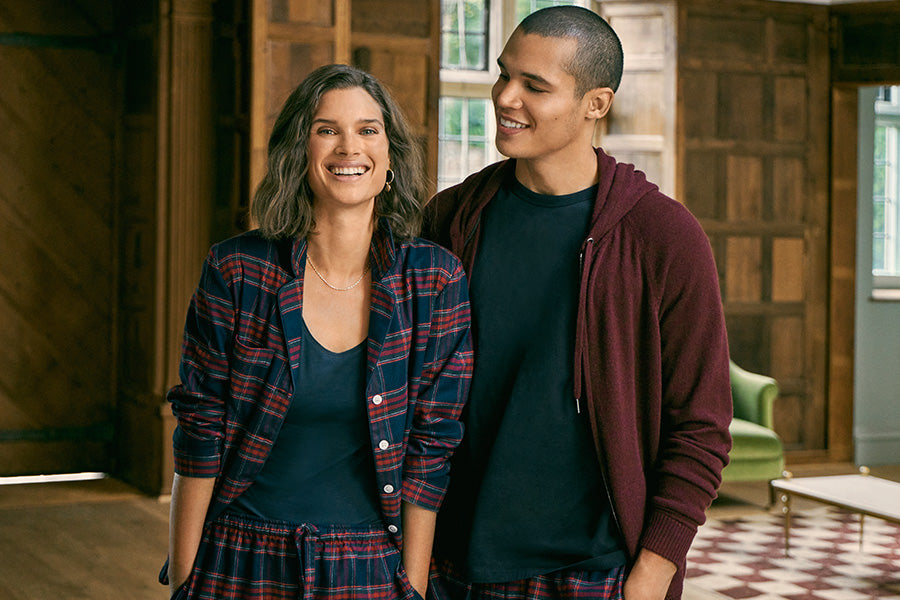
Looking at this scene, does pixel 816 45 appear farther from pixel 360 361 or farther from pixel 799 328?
pixel 360 361

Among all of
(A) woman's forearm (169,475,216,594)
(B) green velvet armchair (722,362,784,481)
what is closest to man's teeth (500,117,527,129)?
(A) woman's forearm (169,475,216,594)

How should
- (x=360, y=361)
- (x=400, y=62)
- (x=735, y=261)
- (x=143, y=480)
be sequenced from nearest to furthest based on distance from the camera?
(x=360, y=361) → (x=400, y=62) → (x=143, y=480) → (x=735, y=261)

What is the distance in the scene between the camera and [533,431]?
6.36ft

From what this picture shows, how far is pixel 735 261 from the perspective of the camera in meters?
7.39

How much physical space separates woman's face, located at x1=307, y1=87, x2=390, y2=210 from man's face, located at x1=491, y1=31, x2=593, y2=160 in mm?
240

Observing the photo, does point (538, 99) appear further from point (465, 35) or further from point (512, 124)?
point (465, 35)

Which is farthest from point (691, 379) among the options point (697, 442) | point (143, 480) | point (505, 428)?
point (143, 480)

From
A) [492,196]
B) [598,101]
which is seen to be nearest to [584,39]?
[598,101]

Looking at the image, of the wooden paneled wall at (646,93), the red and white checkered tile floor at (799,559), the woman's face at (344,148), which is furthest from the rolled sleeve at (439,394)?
the wooden paneled wall at (646,93)

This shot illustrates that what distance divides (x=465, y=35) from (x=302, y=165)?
215 inches

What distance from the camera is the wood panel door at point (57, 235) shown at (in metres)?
6.28

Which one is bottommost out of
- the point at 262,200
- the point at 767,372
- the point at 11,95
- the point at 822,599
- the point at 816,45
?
the point at 822,599

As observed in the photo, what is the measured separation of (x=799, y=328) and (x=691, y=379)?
5.96 metres

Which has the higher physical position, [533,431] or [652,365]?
[652,365]
